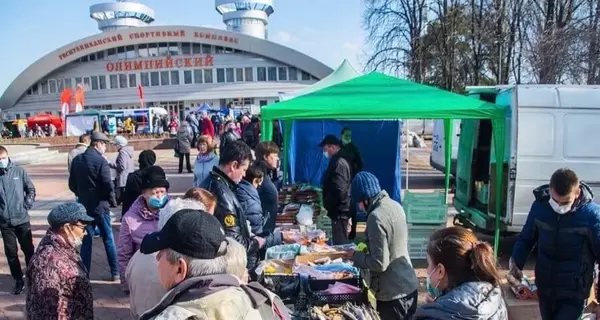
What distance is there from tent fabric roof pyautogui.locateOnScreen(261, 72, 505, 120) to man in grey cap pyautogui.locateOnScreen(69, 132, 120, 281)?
2128 millimetres

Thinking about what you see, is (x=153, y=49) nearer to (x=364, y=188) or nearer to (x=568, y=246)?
(x=364, y=188)

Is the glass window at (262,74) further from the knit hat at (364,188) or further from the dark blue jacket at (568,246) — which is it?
the dark blue jacket at (568,246)

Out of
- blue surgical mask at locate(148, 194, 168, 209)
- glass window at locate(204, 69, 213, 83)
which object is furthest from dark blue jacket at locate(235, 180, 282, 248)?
glass window at locate(204, 69, 213, 83)

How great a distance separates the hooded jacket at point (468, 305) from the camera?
1829 mm

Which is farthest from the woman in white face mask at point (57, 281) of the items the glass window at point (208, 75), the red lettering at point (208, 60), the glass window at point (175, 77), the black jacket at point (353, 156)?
the glass window at point (175, 77)

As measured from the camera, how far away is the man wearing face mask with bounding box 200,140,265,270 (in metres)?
3.20

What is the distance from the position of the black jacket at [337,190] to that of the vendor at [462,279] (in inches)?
145

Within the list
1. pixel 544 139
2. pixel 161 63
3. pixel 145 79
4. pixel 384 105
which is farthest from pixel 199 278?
pixel 145 79

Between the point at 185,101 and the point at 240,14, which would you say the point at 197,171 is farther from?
the point at 240,14

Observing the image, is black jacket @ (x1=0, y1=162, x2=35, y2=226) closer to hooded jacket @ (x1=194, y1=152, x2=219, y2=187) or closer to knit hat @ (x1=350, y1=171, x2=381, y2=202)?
hooded jacket @ (x1=194, y1=152, x2=219, y2=187)

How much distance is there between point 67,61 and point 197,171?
181 feet

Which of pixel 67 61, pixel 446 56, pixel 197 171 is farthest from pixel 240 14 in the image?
pixel 197 171

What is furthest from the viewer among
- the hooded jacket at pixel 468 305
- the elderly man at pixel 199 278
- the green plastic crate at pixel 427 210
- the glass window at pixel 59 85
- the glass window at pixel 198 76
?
the glass window at pixel 59 85

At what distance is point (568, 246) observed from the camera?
10.5 feet
